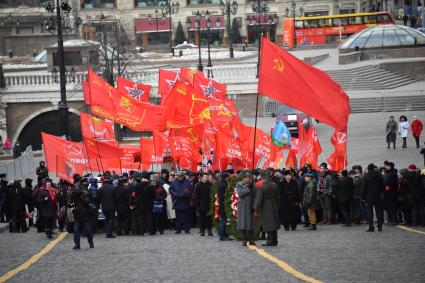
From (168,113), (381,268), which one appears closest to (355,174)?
(168,113)

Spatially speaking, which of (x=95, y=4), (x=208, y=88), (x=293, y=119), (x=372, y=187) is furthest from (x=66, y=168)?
(x=95, y=4)

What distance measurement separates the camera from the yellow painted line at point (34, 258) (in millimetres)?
16355

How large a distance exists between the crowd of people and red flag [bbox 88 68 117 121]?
4.39m

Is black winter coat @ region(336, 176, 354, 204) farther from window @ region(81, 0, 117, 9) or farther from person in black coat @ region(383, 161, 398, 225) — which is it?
window @ region(81, 0, 117, 9)

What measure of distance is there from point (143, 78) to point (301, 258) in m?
42.3

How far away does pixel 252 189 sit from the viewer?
65.4 ft

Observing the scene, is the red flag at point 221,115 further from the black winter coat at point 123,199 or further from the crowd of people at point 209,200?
the black winter coat at point 123,199

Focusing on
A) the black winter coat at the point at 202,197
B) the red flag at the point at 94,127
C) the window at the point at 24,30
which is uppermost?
the red flag at the point at 94,127

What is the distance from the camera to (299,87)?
20.2m

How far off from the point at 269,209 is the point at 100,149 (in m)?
8.80

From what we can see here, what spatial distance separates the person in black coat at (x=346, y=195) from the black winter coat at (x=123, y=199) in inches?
147

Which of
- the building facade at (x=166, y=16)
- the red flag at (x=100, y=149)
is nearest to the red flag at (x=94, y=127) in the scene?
the red flag at (x=100, y=149)

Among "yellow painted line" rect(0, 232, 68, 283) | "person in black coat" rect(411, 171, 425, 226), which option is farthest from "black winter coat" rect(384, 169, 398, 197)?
"yellow painted line" rect(0, 232, 68, 283)

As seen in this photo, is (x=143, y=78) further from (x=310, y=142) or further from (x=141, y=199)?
(x=141, y=199)
